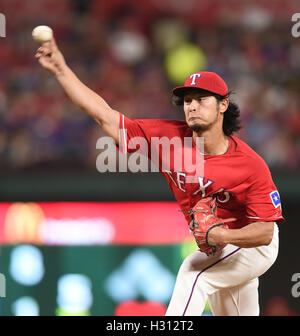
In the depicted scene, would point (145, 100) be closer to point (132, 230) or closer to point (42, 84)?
point (42, 84)

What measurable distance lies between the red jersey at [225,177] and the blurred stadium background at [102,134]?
3.07 meters

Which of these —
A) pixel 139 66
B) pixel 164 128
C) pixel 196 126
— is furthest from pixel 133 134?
pixel 139 66

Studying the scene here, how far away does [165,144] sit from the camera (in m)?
3.80

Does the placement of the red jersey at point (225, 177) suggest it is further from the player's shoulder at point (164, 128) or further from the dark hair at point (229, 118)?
the dark hair at point (229, 118)

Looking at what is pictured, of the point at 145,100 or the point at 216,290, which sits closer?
the point at 216,290

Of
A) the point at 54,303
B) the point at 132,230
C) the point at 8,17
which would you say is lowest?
the point at 54,303

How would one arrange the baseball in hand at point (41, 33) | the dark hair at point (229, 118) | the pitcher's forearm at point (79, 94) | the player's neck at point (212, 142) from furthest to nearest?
the dark hair at point (229, 118) < the player's neck at point (212, 142) < the pitcher's forearm at point (79, 94) < the baseball in hand at point (41, 33)

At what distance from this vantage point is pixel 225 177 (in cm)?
373

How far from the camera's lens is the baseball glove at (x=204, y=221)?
3592 mm

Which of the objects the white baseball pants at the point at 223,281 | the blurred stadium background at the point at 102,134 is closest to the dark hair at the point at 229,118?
the white baseball pants at the point at 223,281

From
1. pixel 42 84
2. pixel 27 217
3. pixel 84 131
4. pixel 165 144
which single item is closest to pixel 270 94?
pixel 84 131

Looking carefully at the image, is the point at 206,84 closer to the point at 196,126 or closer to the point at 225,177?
the point at 196,126

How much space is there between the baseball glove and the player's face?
420mm

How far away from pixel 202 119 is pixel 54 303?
397 centimetres
